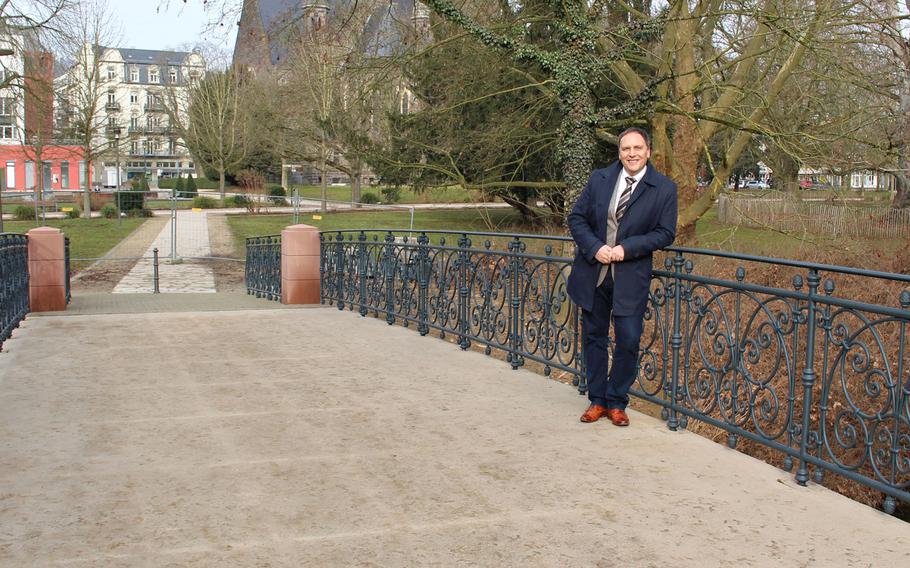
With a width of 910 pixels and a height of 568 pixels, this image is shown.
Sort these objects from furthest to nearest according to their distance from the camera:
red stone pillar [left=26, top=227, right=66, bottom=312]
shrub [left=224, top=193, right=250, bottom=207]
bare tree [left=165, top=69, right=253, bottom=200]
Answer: bare tree [left=165, top=69, right=253, bottom=200] → shrub [left=224, top=193, right=250, bottom=207] → red stone pillar [left=26, top=227, right=66, bottom=312]

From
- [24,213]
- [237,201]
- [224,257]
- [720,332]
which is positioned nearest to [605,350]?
[720,332]

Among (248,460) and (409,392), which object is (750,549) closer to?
(248,460)

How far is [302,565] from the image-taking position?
11.8ft

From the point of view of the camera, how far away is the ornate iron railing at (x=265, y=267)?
17031 mm

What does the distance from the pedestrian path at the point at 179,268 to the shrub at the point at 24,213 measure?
6481 mm

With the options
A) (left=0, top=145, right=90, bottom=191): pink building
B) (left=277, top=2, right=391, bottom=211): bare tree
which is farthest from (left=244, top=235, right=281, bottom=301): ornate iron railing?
(left=0, top=145, right=90, bottom=191): pink building

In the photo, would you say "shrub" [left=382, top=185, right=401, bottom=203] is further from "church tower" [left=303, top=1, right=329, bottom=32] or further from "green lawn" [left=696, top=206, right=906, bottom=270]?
"church tower" [left=303, top=1, right=329, bottom=32]

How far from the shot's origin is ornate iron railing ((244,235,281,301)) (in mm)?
17031

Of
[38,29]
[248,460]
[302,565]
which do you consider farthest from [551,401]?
[38,29]

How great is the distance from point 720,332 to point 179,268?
2447cm

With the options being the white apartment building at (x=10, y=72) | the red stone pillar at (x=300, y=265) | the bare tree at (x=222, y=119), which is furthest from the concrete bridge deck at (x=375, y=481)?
the bare tree at (x=222, y=119)

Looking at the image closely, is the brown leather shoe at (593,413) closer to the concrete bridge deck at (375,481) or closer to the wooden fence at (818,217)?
the concrete bridge deck at (375,481)

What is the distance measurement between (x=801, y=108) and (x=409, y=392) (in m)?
13.0

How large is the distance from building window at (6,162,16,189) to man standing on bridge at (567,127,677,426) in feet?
245
